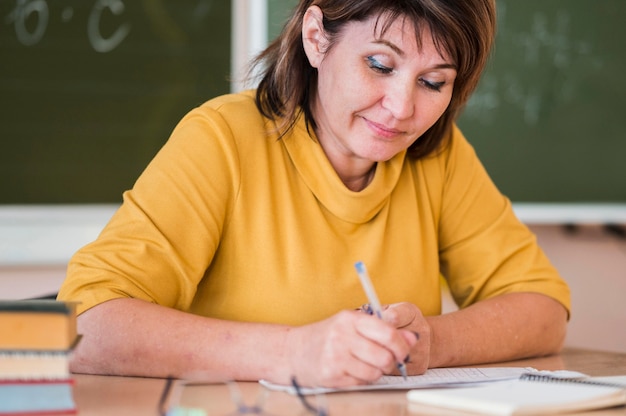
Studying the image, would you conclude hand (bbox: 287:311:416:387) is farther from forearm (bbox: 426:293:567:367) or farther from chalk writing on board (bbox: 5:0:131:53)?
chalk writing on board (bbox: 5:0:131:53)

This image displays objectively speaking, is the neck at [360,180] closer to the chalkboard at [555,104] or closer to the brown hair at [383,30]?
the brown hair at [383,30]

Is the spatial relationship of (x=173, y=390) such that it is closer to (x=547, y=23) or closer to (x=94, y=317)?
(x=94, y=317)

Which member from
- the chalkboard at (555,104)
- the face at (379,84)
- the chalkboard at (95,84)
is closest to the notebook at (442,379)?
the face at (379,84)

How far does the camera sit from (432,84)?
5.07ft

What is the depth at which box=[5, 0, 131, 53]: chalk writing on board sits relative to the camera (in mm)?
2467

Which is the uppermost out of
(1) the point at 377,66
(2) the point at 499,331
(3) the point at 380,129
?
(1) the point at 377,66

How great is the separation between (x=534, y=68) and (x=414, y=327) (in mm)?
1694

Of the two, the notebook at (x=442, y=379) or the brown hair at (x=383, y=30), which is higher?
the brown hair at (x=383, y=30)

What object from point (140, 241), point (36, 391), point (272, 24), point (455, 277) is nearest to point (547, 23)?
point (272, 24)

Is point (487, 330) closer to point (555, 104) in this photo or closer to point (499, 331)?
point (499, 331)

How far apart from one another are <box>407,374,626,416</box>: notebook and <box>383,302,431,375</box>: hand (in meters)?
0.17

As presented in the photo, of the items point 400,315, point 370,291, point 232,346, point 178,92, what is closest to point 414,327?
point 400,315

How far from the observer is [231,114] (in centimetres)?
164

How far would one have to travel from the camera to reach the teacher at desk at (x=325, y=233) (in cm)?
133
